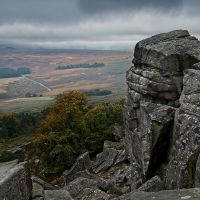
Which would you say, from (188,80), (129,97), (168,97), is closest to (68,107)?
(129,97)

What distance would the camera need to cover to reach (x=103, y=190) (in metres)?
44.1

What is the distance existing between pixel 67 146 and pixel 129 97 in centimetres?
3146

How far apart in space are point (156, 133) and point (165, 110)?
8.03 ft

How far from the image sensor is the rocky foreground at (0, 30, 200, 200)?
3059cm

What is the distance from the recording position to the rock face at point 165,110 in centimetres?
3622

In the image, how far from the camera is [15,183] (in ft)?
87.7

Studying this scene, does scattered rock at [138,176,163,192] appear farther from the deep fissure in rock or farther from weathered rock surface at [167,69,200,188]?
the deep fissure in rock

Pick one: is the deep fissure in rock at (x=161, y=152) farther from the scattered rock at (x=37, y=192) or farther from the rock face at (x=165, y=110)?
the scattered rock at (x=37, y=192)

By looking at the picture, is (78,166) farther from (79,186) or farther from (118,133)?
(118,133)

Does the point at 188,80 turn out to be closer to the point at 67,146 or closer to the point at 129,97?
the point at 129,97

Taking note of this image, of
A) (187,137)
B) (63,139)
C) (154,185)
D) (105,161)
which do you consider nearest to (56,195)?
(154,185)

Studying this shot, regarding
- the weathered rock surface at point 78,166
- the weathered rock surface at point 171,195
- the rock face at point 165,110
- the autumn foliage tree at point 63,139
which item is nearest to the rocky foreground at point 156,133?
the rock face at point 165,110

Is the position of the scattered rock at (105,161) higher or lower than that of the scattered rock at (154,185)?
lower

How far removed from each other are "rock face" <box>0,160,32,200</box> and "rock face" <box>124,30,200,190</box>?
12566 millimetres
